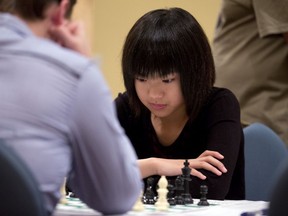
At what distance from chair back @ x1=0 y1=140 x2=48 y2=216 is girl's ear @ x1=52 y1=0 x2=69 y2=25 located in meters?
0.39

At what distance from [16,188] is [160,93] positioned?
1.36 meters

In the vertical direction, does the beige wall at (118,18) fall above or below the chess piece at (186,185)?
above

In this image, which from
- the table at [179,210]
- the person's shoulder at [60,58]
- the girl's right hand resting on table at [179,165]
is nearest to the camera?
the person's shoulder at [60,58]

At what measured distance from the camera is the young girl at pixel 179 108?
2582 mm

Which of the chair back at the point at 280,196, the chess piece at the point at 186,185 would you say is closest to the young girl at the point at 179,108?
the chess piece at the point at 186,185

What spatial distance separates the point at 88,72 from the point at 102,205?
1.06 ft

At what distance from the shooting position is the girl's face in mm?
2625

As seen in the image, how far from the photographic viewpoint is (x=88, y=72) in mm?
1479

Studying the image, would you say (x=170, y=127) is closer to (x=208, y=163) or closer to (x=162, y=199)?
(x=208, y=163)

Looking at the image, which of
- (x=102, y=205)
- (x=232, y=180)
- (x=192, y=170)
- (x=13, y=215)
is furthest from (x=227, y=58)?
(x=13, y=215)

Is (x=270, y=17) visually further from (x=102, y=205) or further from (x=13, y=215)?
(x=13, y=215)

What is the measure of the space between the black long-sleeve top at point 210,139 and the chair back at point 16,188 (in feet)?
4.03

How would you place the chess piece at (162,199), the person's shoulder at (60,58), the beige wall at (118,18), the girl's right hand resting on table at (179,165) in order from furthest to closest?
Result: the beige wall at (118,18) → the girl's right hand resting on table at (179,165) → the chess piece at (162,199) → the person's shoulder at (60,58)

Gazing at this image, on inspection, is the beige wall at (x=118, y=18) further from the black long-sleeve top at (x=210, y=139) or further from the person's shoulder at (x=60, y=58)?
the person's shoulder at (x=60, y=58)
